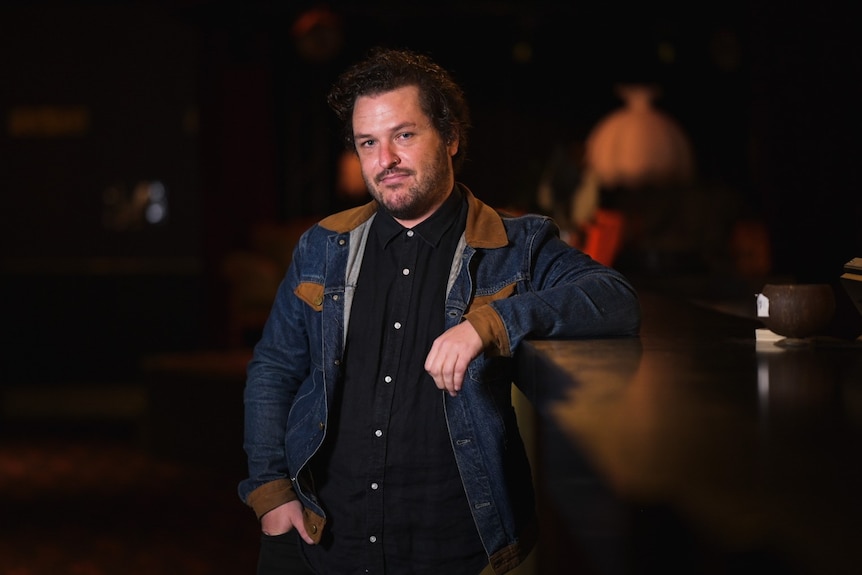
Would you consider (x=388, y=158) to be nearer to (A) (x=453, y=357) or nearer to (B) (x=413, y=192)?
(B) (x=413, y=192)

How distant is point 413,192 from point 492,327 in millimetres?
350

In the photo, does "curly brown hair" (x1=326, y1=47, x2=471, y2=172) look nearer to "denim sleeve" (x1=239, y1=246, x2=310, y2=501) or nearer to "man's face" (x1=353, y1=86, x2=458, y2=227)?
"man's face" (x1=353, y1=86, x2=458, y2=227)

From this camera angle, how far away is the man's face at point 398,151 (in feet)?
6.95

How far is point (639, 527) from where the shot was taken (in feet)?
4.00

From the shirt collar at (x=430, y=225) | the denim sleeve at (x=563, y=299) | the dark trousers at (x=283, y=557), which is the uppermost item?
the shirt collar at (x=430, y=225)

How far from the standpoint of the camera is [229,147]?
31.0 feet

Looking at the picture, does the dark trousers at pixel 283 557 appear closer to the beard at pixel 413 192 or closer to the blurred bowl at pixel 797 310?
the beard at pixel 413 192

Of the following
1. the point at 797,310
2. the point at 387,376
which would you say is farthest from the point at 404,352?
the point at 797,310

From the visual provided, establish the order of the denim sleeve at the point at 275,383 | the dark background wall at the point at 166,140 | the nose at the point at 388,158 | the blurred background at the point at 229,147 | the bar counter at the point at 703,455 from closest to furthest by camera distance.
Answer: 1. the bar counter at the point at 703,455
2. the nose at the point at 388,158
3. the denim sleeve at the point at 275,383
4. the blurred background at the point at 229,147
5. the dark background wall at the point at 166,140

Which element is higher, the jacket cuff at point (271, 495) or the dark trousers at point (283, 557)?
the jacket cuff at point (271, 495)

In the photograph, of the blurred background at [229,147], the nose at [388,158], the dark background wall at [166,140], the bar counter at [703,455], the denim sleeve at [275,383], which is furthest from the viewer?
the dark background wall at [166,140]

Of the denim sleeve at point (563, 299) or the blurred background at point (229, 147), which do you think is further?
the blurred background at point (229, 147)

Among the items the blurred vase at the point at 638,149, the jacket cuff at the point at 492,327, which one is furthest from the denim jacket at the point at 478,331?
the blurred vase at the point at 638,149

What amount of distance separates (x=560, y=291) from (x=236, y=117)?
782 centimetres
